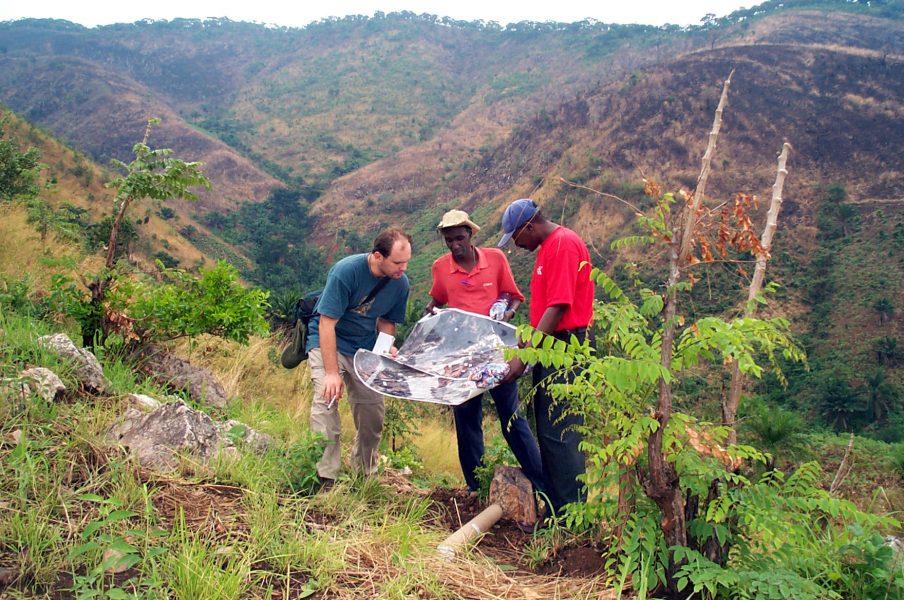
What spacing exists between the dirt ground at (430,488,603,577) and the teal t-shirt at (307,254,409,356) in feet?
3.14

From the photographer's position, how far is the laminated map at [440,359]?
3.01 metres

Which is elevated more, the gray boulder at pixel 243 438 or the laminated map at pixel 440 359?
the laminated map at pixel 440 359

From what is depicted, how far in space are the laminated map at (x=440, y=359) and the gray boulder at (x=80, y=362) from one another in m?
1.28

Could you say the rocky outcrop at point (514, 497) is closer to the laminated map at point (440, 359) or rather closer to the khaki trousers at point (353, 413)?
the laminated map at point (440, 359)

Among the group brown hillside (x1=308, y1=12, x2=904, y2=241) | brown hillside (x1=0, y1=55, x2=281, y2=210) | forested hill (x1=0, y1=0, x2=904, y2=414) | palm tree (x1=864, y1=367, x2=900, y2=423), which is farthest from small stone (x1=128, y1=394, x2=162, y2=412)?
brown hillside (x1=0, y1=55, x2=281, y2=210)

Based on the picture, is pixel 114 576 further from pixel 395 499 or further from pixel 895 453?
pixel 895 453

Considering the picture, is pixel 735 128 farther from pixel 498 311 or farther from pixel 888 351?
pixel 498 311

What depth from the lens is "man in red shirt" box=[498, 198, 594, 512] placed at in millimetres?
2887

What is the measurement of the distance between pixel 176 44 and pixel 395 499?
104562mm

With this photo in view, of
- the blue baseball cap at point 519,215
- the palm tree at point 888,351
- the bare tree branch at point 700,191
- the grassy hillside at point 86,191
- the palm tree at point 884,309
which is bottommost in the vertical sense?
the palm tree at point 888,351

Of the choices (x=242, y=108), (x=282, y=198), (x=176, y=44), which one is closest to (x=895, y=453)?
(x=282, y=198)

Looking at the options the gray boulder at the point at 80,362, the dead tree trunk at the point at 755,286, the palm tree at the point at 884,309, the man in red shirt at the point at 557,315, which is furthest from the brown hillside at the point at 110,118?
the dead tree trunk at the point at 755,286

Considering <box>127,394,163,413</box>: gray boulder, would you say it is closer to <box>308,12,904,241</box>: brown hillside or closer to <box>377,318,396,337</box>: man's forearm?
<box>377,318,396,337</box>: man's forearm

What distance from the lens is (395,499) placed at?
316 cm
